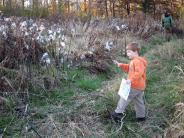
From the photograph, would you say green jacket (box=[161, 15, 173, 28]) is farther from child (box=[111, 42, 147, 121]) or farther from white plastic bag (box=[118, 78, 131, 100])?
white plastic bag (box=[118, 78, 131, 100])

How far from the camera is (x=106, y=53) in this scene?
31.2ft

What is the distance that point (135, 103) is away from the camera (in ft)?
18.0

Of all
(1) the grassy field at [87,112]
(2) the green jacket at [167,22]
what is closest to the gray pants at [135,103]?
(1) the grassy field at [87,112]

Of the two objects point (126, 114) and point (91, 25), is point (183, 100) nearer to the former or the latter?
point (126, 114)

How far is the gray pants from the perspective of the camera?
211 inches

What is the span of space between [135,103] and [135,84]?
302 mm

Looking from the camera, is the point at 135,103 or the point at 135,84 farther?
the point at 135,103

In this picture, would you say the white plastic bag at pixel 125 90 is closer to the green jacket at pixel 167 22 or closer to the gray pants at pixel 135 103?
the gray pants at pixel 135 103

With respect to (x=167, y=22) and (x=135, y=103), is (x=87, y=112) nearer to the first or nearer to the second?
(x=135, y=103)

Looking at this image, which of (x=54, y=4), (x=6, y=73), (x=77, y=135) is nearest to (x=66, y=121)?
(x=77, y=135)

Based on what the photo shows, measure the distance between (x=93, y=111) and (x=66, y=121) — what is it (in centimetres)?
49

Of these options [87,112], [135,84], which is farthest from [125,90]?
[87,112]

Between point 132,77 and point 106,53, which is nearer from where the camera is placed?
point 132,77

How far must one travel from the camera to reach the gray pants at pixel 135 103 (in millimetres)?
5348
